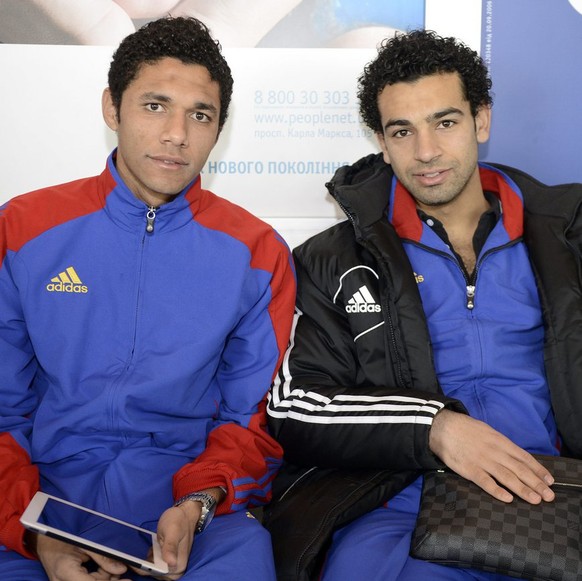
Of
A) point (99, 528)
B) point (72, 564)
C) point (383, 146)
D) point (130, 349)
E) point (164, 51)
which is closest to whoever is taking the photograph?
point (72, 564)

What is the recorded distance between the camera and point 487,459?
5.59 feet

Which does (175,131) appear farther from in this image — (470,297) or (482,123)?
(482,123)

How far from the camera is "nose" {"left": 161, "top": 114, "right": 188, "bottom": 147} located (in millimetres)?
1869

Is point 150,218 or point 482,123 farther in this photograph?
point 482,123

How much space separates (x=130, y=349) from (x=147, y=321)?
0.08 meters

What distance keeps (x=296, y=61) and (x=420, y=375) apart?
120cm

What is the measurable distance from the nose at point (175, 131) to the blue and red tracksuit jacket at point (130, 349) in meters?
0.13

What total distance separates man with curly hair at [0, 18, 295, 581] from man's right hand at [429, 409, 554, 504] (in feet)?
1.42

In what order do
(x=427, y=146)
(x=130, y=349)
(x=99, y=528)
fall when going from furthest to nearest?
(x=427, y=146)
(x=130, y=349)
(x=99, y=528)

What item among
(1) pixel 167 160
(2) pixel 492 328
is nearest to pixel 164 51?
(1) pixel 167 160

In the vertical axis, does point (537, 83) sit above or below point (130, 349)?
above

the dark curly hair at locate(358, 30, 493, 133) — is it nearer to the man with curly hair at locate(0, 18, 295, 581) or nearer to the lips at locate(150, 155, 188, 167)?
the man with curly hair at locate(0, 18, 295, 581)

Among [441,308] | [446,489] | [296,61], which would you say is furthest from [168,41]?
[446,489]

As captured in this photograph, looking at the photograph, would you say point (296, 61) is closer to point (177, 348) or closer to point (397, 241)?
point (397, 241)
